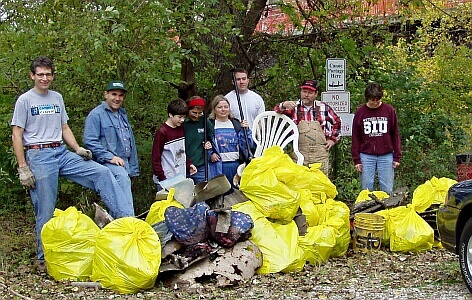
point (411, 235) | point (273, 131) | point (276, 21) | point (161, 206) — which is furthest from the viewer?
point (276, 21)

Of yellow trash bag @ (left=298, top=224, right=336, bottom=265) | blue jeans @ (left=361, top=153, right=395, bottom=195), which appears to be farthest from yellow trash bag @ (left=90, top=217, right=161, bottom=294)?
blue jeans @ (left=361, top=153, right=395, bottom=195)

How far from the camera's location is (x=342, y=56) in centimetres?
1042

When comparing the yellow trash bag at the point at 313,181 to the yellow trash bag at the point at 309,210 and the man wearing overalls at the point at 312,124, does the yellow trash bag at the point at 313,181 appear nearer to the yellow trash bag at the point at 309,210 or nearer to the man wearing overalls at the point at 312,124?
the yellow trash bag at the point at 309,210

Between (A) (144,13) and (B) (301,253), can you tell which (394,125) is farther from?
(A) (144,13)

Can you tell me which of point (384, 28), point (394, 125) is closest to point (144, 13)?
point (394, 125)

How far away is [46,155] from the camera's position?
642 cm

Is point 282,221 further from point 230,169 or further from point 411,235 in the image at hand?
point 411,235

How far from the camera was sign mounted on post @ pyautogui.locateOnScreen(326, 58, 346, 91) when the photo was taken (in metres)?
9.79

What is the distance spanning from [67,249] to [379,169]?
399cm

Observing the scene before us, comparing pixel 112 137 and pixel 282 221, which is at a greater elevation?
pixel 112 137

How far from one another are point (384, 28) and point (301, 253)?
5475 mm

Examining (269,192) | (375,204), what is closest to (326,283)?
(269,192)

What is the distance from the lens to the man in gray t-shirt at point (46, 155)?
632 cm

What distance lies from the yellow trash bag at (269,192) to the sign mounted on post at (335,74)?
3.26 metres
